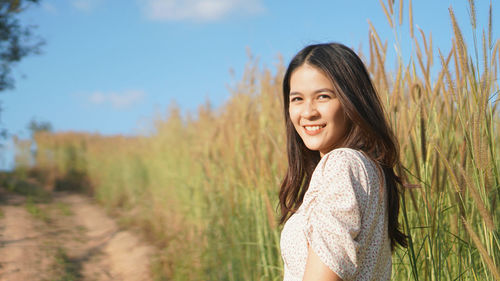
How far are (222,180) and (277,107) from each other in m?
0.96

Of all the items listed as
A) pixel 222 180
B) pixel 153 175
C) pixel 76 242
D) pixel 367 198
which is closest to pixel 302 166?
pixel 367 198

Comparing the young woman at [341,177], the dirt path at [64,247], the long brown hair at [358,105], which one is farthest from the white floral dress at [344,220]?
the dirt path at [64,247]

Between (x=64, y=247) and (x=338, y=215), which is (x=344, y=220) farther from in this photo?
(x=64, y=247)

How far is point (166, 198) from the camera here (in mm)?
5883

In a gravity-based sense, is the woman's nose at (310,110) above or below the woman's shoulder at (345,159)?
above

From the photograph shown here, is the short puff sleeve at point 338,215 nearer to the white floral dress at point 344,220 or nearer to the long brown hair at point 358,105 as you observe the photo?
the white floral dress at point 344,220

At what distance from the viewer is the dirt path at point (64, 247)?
361cm

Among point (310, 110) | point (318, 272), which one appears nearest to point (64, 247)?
point (310, 110)

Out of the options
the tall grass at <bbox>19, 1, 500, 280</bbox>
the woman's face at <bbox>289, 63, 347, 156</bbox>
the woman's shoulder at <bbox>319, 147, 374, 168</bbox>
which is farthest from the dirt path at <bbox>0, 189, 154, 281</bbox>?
the woman's shoulder at <bbox>319, 147, 374, 168</bbox>

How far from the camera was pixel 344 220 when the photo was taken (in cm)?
103

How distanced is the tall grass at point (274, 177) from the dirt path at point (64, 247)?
36cm

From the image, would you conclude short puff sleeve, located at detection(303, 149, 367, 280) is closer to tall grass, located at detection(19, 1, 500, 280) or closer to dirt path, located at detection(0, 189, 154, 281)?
tall grass, located at detection(19, 1, 500, 280)

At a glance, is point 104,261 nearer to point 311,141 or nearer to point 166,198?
point 166,198

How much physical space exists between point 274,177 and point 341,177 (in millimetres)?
1674
